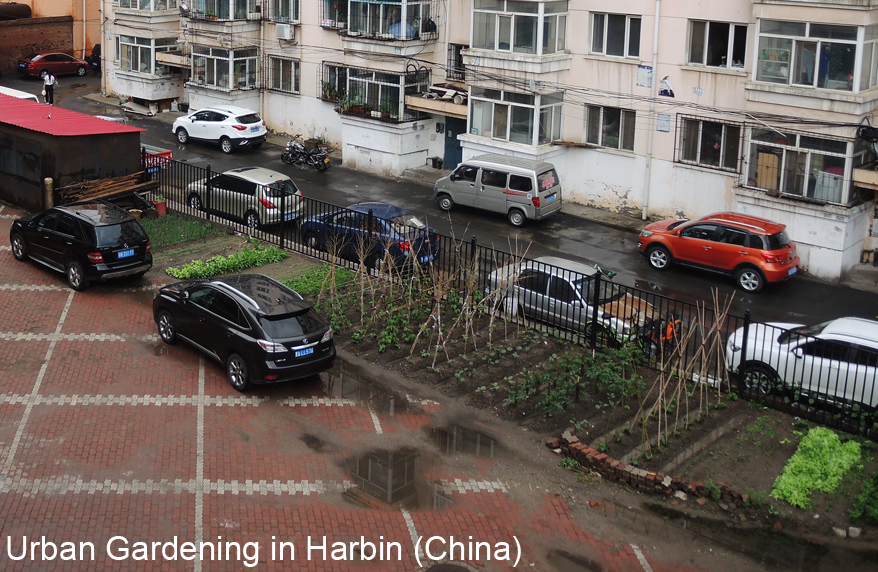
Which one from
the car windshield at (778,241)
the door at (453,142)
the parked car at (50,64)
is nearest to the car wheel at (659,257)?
the car windshield at (778,241)

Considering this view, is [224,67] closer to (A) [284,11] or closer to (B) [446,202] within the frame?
(A) [284,11]

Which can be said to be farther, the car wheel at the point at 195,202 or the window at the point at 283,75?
the window at the point at 283,75

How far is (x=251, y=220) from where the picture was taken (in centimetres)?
2461

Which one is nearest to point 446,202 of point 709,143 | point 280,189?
point 280,189

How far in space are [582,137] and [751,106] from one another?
19.1 ft

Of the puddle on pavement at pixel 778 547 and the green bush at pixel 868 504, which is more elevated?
the green bush at pixel 868 504

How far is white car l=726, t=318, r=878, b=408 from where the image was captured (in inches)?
570

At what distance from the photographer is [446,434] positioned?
14109mm

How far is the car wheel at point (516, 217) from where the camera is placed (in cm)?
2686

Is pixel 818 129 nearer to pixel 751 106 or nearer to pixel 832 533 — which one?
pixel 751 106

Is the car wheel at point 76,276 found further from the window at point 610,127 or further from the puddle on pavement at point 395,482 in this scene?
the window at point 610,127

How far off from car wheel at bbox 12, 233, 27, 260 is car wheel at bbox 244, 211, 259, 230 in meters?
5.59

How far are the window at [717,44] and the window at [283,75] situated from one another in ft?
51.7

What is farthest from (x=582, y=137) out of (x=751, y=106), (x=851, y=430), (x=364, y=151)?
(x=851, y=430)
